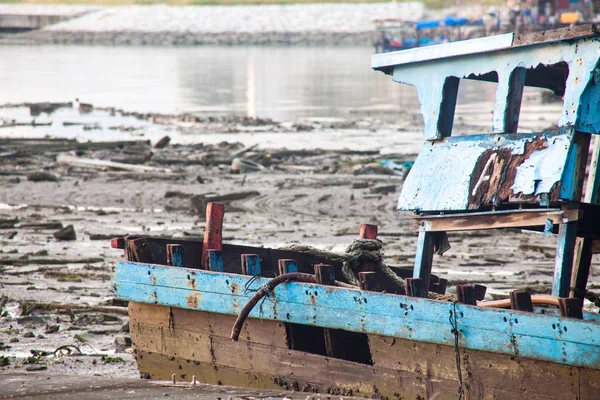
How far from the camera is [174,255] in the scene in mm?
7965

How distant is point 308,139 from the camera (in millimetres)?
26625

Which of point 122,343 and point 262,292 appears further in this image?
point 122,343

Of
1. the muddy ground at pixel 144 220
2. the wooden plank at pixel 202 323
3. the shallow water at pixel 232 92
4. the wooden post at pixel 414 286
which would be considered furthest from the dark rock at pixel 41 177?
the wooden post at pixel 414 286

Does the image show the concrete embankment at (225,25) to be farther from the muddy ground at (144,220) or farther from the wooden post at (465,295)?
the wooden post at (465,295)

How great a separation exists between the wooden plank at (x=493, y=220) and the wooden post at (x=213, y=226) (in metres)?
1.67

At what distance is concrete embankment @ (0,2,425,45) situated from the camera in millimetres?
115750

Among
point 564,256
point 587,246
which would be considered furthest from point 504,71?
point 587,246

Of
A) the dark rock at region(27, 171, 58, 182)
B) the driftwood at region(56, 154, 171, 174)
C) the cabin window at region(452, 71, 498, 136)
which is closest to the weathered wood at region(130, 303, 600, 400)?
the dark rock at region(27, 171, 58, 182)

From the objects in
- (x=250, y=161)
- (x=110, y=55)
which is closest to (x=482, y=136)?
(x=250, y=161)

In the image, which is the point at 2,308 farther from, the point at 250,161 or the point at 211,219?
the point at 250,161

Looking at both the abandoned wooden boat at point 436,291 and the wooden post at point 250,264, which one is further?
the wooden post at point 250,264

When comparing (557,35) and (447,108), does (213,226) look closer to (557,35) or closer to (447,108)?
(447,108)

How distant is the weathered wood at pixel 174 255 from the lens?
26.1 ft

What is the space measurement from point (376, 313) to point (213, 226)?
187 cm
